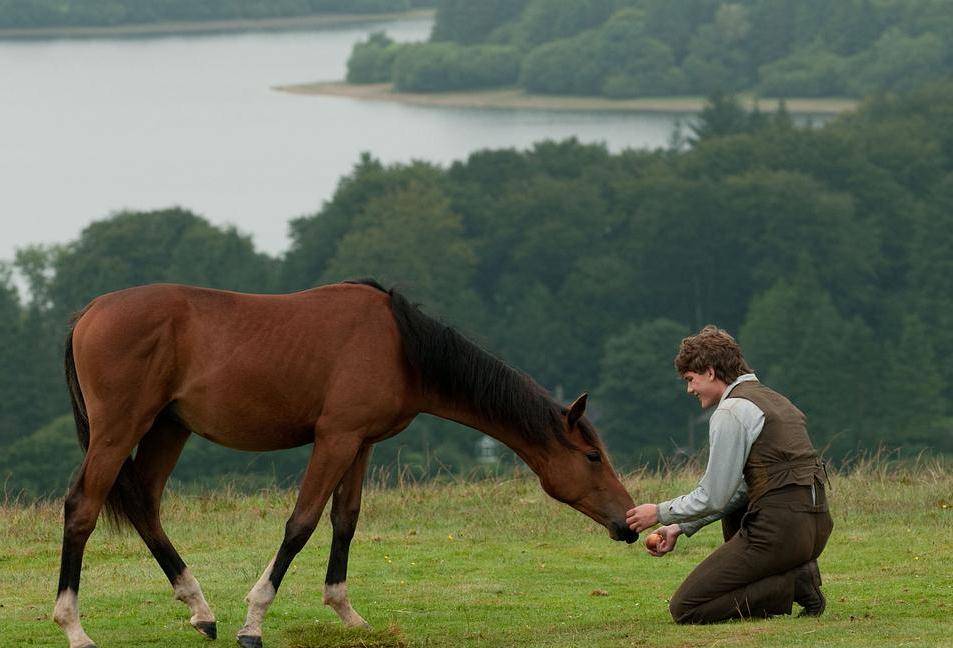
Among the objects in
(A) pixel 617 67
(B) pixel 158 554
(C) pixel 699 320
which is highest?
(B) pixel 158 554

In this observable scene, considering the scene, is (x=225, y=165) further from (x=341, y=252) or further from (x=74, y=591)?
(x=74, y=591)

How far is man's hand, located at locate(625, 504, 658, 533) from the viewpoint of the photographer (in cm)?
762

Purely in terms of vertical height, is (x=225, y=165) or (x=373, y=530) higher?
(x=373, y=530)

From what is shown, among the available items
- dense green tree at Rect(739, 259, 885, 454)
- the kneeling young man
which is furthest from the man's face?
dense green tree at Rect(739, 259, 885, 454)

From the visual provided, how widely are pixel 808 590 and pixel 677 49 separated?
165 m

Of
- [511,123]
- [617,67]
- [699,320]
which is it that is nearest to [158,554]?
[699,320]

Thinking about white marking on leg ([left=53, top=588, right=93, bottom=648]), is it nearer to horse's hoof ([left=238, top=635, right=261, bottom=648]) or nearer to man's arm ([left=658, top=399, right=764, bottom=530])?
horse's hoof ([left=238, top=635, right=261, bottom=648])

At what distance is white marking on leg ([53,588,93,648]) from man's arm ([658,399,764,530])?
2892 millimetres

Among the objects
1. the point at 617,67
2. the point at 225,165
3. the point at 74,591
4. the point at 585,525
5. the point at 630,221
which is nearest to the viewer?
the point at 74,591

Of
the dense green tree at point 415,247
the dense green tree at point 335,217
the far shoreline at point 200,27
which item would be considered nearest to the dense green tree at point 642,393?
the dense green tree at point 415,247

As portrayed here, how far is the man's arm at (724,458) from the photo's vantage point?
285 inches

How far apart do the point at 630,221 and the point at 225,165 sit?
1671 inches

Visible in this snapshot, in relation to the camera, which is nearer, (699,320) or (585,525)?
(585,525)

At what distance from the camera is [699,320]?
9881 cm
